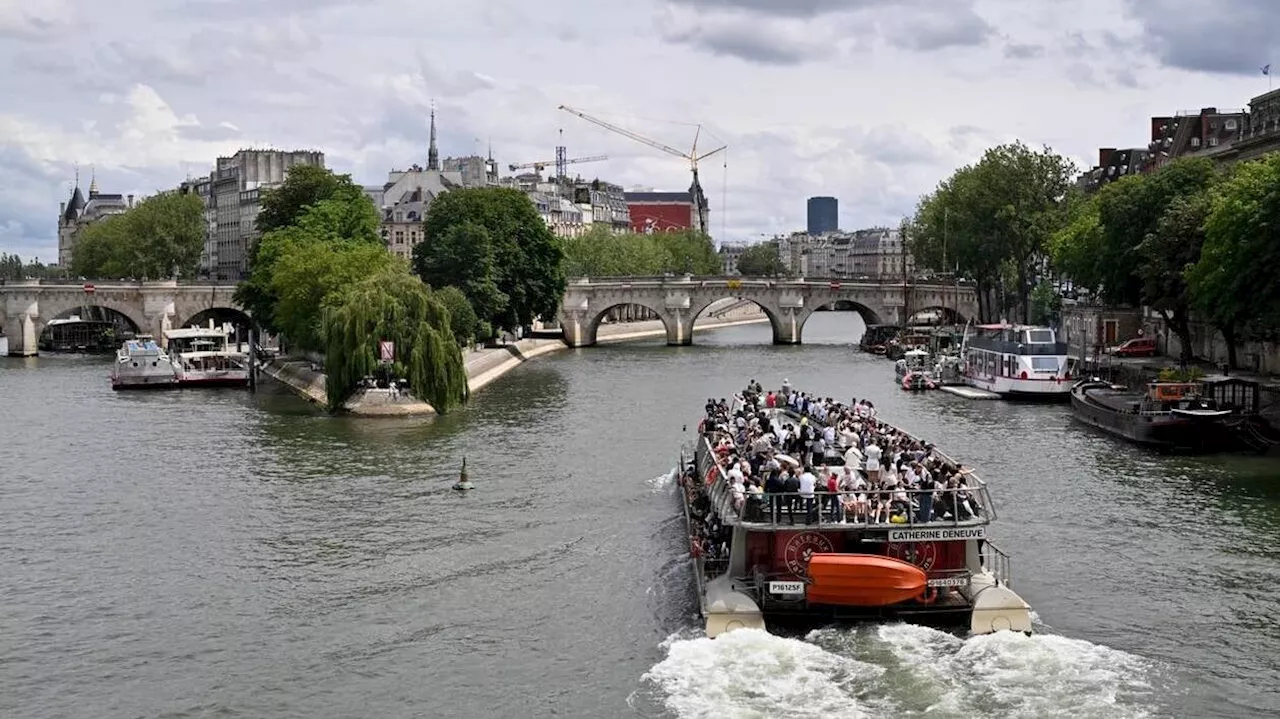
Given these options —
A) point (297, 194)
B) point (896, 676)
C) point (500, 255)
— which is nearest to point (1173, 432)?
point (896, 676)

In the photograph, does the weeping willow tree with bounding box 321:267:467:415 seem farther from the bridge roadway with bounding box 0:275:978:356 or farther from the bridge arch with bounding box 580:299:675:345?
the bridge arch with bounding box 580:299:675:345

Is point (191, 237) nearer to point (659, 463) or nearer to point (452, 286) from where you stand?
point (452, 286)

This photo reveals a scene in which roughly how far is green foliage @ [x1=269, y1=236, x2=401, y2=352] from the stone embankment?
199 cm

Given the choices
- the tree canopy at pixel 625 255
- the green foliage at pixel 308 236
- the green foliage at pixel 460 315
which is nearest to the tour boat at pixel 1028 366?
the green foliage at pixel 460 315

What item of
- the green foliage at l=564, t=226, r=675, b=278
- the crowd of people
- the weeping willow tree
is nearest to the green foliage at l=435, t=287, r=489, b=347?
the weeping willow tree

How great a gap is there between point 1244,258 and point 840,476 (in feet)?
105

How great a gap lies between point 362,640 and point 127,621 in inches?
196

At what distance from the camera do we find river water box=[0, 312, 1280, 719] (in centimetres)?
2520

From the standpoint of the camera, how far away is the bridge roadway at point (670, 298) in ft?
383

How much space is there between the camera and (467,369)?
81.1 meters

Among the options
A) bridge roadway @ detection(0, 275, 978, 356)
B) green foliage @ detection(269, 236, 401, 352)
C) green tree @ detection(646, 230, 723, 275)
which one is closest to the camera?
green foliage @ detection(269, 236, 401, 352)

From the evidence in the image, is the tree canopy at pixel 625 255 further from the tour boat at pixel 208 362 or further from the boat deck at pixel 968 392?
the boat deck at pixel 968 392

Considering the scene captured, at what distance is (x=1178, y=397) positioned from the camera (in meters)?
53.4

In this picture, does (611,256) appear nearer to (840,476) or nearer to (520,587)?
(520,587)
